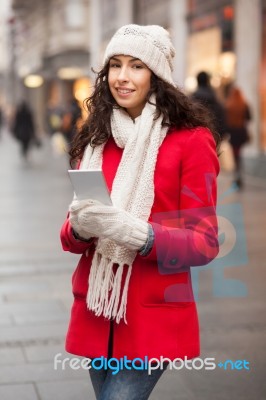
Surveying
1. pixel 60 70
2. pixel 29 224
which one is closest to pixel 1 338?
pixel 29 224

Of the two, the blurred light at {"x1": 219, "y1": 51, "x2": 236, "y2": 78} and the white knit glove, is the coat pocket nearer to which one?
the white knit glove

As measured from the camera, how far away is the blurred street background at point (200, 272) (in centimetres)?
473

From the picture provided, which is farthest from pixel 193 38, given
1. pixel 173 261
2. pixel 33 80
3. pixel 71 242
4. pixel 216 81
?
pixel 33 80

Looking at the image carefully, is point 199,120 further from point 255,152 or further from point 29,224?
point 255,152

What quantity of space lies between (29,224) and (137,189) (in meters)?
8.17

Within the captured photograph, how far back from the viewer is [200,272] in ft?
24.8

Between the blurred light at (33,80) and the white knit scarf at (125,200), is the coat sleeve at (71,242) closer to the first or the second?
the white knit scarf at (125,200)

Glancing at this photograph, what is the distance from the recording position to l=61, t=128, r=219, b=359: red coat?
2777 millimetres

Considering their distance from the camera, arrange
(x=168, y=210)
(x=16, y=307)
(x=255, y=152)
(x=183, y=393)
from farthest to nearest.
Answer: (x=255, y=152) < (x=16, y=307) < (x=183, y=393) < (x=168, y=210)

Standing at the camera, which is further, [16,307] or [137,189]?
[16,307]

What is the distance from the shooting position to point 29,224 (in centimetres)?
1090

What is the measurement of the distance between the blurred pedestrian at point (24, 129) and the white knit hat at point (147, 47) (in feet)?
74.8

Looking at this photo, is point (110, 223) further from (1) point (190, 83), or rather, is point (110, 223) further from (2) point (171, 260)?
(1) point (190, 83)

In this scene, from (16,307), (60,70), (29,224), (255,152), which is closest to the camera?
(16,307)
